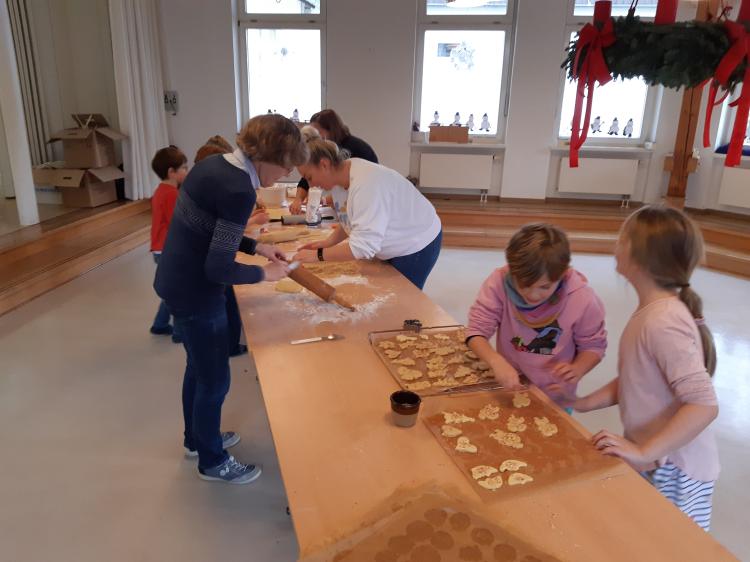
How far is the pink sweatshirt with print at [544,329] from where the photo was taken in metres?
1.50

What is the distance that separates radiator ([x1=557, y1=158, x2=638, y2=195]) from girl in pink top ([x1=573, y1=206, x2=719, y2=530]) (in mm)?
5606

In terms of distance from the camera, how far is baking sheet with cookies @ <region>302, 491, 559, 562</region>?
0.92 metres

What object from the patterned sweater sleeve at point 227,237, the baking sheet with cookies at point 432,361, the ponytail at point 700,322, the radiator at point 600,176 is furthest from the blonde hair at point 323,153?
the radiator at point 600,176

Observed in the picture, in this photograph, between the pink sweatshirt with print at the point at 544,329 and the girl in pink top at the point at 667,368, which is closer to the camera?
the girl in pink top at the point at 667,368

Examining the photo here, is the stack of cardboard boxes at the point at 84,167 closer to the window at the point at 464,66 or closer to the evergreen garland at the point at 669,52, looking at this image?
the window at the point at 464,66

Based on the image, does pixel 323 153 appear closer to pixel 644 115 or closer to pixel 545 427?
pixel 545 427

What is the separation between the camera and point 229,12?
6.37m

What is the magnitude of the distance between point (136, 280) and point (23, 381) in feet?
5.74

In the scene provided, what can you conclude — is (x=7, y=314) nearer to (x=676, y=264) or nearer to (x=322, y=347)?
(x=322, y=347)

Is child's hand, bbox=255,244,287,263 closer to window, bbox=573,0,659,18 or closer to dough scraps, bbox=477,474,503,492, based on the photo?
dough scraps, bbox=477,474,503,492

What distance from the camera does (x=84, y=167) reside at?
5508mm

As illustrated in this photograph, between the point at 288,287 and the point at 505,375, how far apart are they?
1092 millimetres

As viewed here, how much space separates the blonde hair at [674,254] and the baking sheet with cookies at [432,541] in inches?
26.9

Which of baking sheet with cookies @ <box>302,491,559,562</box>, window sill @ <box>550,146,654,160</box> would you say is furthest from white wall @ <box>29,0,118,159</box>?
baking sheet with cookies @ <box>302,491,559,562</box>
